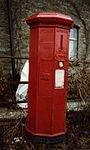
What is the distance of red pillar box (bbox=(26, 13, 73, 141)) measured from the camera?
14.9ft

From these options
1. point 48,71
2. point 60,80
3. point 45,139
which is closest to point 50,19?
point 48,71

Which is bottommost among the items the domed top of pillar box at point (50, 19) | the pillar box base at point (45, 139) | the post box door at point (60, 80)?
the pillar box base at point (45, 139)

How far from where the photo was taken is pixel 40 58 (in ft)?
15.1

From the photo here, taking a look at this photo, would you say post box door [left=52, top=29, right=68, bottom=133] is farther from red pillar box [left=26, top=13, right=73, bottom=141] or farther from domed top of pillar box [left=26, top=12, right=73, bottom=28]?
domed top of pillar box [left=26, top=12, right=73, bottom=28]

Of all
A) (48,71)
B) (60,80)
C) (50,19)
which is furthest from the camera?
(60,80)

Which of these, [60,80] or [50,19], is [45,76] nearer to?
[60,80]

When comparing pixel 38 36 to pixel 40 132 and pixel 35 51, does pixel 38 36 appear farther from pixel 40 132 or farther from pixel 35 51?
pixel 40 132

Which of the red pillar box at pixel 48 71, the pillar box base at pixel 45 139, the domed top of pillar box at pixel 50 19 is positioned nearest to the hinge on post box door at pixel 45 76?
the red pillar box at pixel 48 71

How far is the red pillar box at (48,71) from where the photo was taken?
4.54 meters

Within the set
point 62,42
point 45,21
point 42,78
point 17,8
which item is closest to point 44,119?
point 42,78

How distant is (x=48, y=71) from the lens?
462cm

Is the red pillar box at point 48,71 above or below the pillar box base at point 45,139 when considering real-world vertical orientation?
above

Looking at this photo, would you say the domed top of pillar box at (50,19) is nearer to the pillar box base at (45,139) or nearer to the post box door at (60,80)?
the post box door at (60,80)

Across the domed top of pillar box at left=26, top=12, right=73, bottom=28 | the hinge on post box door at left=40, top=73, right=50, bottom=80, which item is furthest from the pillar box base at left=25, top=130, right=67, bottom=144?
the domed top of pillar box at left=26, top=12, right=73, bottom=28
